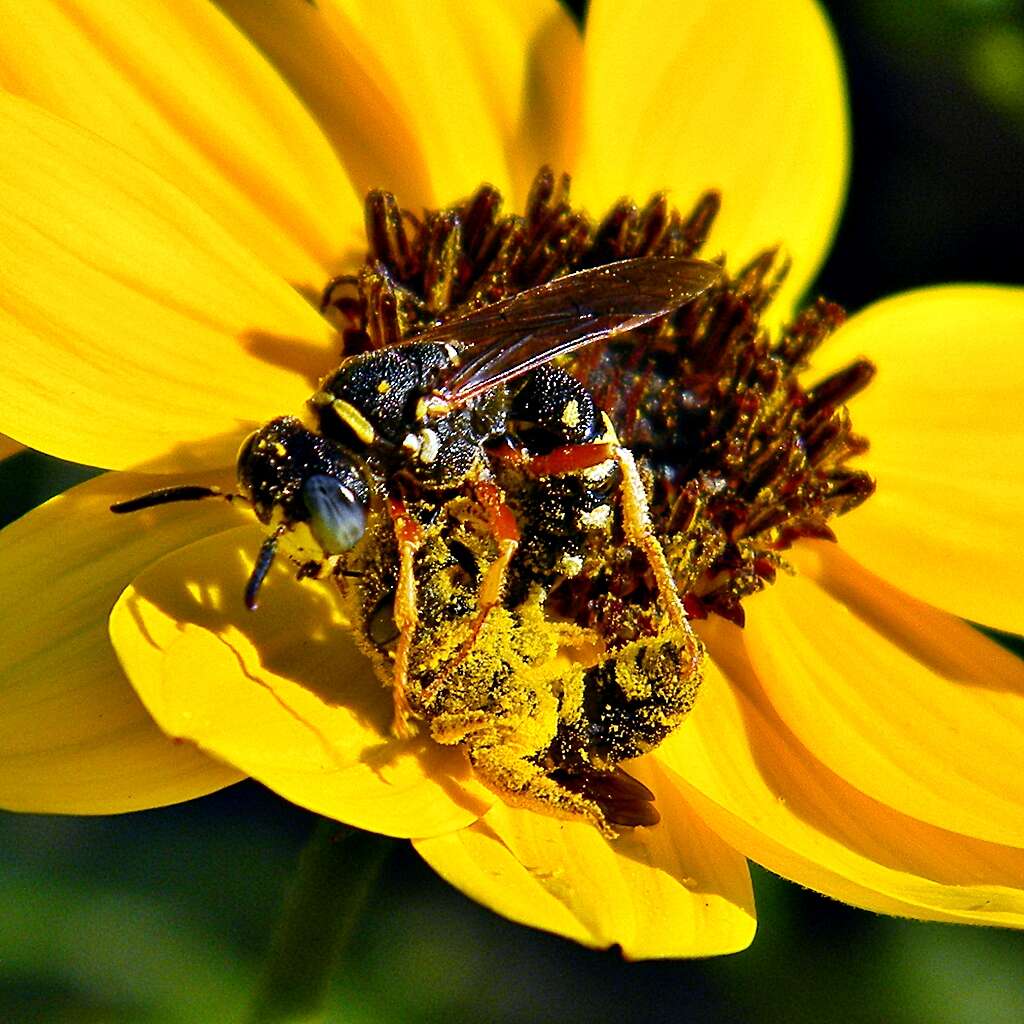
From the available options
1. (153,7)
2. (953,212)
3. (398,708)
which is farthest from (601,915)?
(953,212)

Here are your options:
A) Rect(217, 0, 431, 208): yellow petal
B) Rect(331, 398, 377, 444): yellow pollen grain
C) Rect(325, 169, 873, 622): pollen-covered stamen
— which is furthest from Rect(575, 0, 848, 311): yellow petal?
→ Rect(331, 398, 377, 444): yellow pollen grain

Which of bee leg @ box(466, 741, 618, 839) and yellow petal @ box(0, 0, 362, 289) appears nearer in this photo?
bee leg @ box(466, 741, 618, 839)

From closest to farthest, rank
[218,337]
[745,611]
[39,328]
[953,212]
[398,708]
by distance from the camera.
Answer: [398,708] < [39,328] < [218,337] < [745,611] < [953,212]

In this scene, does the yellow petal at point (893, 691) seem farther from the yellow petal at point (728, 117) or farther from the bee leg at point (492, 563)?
the yellow petal at point (728, 117)

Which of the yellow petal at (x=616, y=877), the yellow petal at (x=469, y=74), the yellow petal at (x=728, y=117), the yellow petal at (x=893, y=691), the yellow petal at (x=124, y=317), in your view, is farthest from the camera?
the yellow petal at (x=728, y=117)

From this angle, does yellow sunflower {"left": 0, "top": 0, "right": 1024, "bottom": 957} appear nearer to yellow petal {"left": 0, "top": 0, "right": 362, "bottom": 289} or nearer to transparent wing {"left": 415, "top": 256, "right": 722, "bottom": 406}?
yellow petal {"left": 0, "top": 0, "right": 362, "bottom": 289}

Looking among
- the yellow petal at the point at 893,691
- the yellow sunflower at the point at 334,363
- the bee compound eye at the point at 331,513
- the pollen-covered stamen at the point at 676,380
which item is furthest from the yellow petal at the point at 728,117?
the bee compound eye at the point at 331,513

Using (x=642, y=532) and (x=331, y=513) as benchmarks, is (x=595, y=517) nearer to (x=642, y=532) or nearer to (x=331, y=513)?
(x=642, y=532)

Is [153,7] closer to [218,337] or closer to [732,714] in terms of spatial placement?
[218,337]
